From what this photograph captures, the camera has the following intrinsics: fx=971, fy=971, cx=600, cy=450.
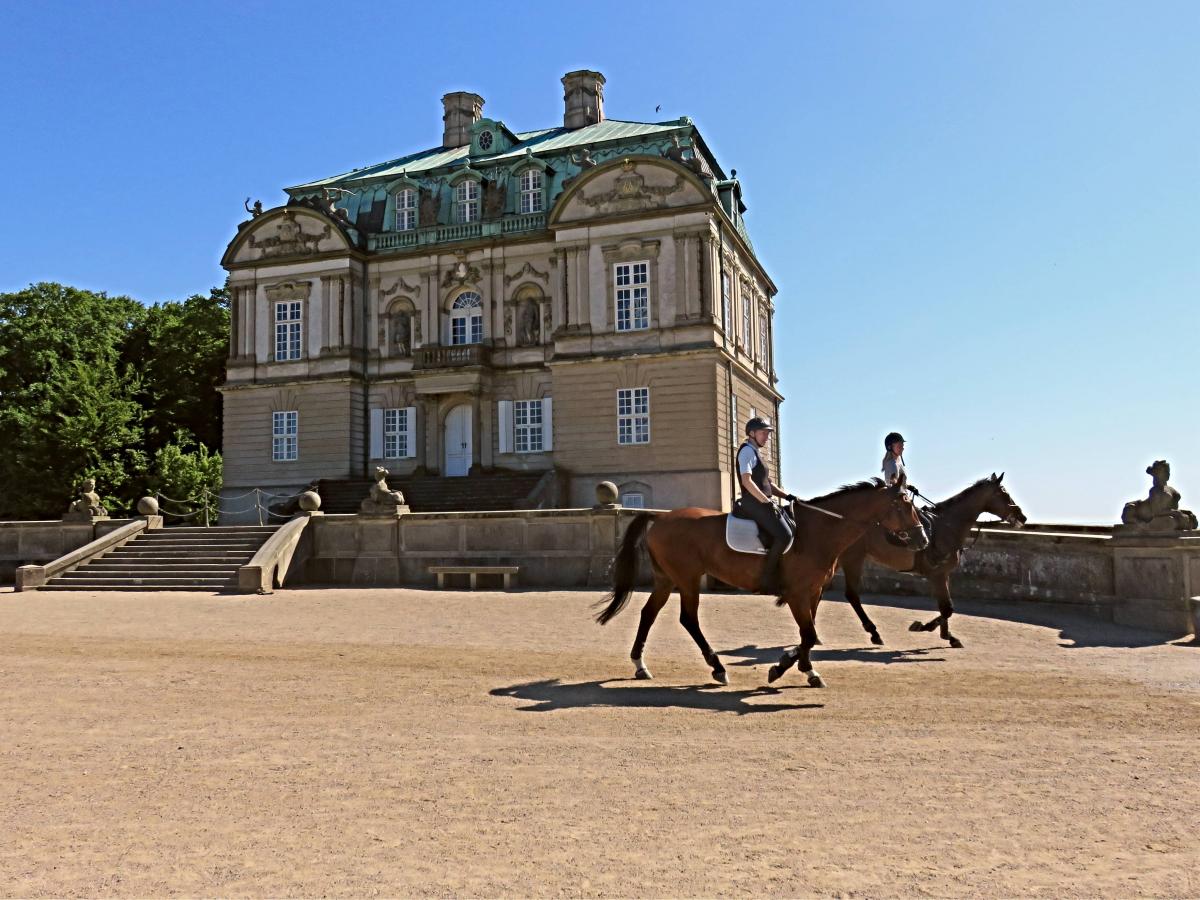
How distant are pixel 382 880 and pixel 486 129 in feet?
125

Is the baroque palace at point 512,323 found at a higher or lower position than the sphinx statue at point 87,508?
higher

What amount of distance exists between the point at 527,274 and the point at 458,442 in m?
6.57

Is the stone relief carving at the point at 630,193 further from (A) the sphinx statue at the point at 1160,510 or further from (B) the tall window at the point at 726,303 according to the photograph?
→ (A) the sphinx statue at the point at 1160,510

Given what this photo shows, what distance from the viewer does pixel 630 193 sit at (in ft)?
106

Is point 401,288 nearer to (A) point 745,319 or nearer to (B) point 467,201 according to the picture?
(B) point 467,201

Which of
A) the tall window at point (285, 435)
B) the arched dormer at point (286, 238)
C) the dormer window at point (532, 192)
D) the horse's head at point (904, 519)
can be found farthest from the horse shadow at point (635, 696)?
the arched dormer at point (286, 238)

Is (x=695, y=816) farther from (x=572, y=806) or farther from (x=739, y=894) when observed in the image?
(x=739, y=894)

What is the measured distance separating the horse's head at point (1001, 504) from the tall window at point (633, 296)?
2051 cm

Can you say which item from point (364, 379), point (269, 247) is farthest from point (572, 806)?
point (269, 247)

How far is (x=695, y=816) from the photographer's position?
4.93 m

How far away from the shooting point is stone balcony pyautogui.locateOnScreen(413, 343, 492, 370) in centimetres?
3422

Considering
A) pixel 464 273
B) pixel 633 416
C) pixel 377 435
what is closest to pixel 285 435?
pixel 377 435

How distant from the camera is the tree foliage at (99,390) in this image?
39000mm

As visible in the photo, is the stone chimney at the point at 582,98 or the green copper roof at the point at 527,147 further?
the stone chimney at the point at 582,98
